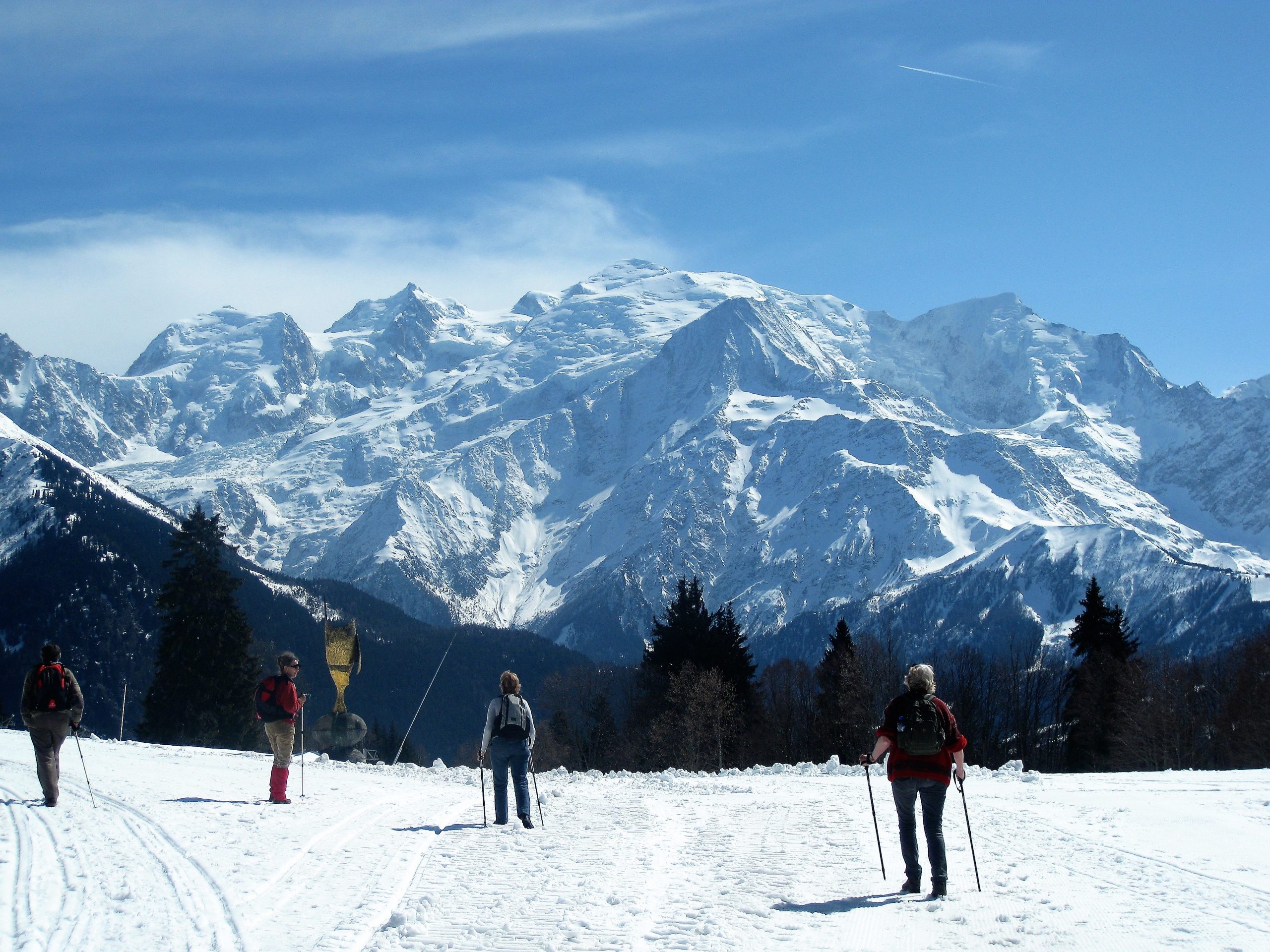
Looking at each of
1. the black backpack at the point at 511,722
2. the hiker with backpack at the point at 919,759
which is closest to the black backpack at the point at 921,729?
the hiker with backpack at the point at 919,759

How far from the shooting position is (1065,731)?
71.6 metres

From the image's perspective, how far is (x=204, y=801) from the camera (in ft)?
52.4

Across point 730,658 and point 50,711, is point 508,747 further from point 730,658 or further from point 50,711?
point 730,658

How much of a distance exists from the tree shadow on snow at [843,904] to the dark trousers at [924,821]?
33 centimetres

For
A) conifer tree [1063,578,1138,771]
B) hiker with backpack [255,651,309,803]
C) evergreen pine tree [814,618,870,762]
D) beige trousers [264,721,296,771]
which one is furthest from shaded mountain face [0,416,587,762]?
beige trousers [264,721,296,771]

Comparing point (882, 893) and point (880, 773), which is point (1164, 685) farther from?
point (882, 893)

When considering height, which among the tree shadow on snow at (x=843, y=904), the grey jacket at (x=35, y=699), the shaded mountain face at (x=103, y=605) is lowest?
the tree shadow on snow at (x=843, y=904)

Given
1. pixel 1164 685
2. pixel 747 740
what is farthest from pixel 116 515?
pixel 1164 685

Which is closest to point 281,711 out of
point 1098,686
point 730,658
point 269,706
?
point 269,706

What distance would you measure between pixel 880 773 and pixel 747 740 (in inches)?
1406

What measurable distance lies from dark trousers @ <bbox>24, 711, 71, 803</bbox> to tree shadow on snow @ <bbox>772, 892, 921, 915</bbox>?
9.73m

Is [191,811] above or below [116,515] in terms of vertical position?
below

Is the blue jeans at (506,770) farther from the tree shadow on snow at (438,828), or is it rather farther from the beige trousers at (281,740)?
the beige trousers at (281,740)

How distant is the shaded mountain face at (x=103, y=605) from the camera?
13025 centimetres
